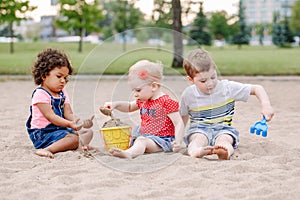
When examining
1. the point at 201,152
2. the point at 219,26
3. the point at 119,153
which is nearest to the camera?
the point at 119,153

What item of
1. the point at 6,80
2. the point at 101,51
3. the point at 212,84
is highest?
the point at 101,51

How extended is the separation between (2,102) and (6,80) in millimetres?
5034

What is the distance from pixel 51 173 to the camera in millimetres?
3564

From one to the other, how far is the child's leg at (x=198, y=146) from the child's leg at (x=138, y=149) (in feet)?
0.94

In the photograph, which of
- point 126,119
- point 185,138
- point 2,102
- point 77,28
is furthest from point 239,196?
point 77,28

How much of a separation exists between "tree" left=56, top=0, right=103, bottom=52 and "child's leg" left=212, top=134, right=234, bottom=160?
3984 centimetres

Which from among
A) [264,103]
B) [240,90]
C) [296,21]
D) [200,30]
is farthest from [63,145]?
[296,21]

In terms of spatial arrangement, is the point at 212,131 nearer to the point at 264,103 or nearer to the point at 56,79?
the point at 264,103

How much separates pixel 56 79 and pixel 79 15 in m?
40.7

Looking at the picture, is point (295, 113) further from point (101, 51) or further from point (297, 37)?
point (297, 37)

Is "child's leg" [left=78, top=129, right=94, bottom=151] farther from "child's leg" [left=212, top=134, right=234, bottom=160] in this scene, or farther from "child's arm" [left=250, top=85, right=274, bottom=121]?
"child's arm" [left=250, top=85, right=274, bottom=121]

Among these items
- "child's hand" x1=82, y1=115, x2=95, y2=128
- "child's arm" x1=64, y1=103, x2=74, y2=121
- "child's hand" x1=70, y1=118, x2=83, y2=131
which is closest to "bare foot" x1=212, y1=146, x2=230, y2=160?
"child's hand" x1=82, y1=115, x2=95, y2=128

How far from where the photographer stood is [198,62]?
412cm

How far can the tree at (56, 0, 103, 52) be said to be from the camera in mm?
43469
